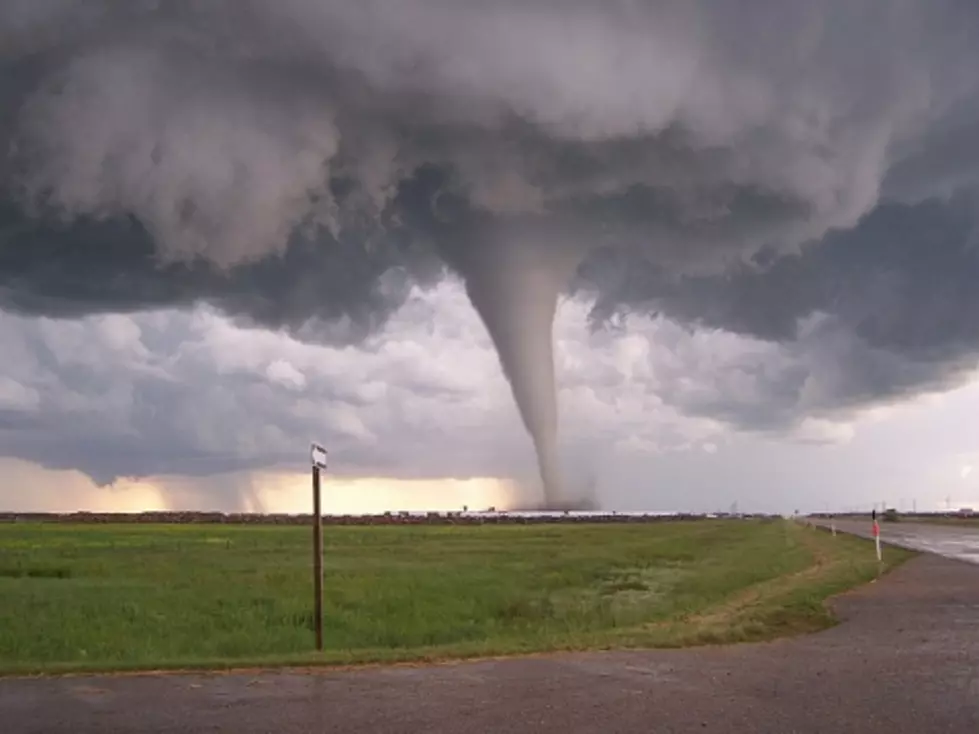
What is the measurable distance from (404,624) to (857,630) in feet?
38.6

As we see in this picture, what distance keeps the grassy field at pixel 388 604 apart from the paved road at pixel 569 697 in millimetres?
1793

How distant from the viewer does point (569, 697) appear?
12.3 metres

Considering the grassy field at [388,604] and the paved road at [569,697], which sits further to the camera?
the grassy field at [388,604]

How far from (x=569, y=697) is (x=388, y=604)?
1805cm

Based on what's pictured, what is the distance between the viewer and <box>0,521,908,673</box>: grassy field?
19.0 m

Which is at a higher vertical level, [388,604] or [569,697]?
[569,697]

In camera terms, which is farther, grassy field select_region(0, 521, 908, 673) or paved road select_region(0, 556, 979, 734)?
grassy field select_region(0, 521, 908, 673)

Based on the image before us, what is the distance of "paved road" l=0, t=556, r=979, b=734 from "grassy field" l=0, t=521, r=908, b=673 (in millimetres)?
1793

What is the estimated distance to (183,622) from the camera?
1012 inches

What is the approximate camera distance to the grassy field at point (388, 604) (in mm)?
19031

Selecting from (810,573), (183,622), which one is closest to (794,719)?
(183,622)

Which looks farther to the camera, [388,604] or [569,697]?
[388,604]

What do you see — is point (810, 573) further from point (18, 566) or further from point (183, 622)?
point (18, 566)

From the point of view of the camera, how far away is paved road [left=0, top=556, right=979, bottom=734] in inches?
423
